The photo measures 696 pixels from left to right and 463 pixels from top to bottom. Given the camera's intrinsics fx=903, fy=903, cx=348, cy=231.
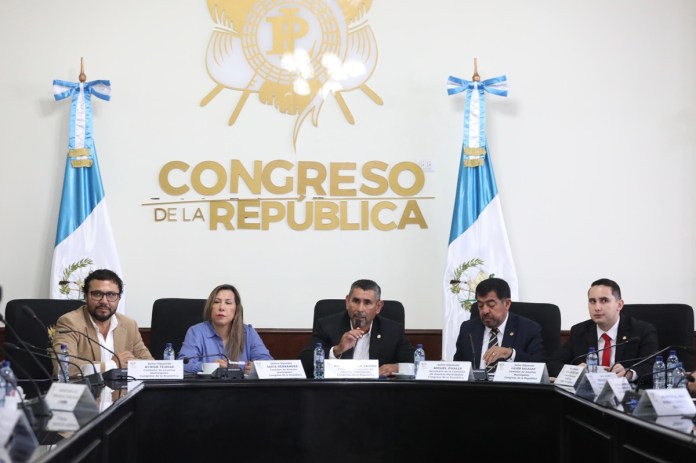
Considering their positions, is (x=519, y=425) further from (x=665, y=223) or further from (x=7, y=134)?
(x=7, y=134)

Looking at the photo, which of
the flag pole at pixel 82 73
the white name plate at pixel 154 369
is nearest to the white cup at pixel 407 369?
the white name plate at pixel 154 369

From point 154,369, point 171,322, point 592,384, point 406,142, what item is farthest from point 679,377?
point 406,142

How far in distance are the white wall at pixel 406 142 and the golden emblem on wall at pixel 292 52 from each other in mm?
82

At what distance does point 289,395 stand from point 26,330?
5.76ft

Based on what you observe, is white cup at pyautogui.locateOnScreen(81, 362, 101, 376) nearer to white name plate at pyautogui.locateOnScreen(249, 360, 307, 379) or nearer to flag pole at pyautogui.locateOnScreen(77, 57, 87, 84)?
white name plate at pyautogui.locateOnScreen(249, 360, 307, 379)

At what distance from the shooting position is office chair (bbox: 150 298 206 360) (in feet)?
16.1

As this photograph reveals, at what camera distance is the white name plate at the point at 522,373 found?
387 cm

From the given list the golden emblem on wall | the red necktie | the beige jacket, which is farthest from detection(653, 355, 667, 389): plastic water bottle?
the golden emblem on wall

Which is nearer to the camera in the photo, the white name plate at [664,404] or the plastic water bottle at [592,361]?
the white name plate at [664,404]

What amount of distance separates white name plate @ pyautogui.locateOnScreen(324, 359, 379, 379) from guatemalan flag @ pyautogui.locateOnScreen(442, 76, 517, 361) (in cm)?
209

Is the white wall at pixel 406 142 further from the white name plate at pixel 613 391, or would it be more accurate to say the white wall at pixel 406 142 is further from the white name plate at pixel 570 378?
the white name plate at pixel 613 391

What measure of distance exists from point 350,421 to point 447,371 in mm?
482

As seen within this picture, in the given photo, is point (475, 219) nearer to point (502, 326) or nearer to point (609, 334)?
point (502, 326)

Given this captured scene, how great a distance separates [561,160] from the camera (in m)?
6.32
